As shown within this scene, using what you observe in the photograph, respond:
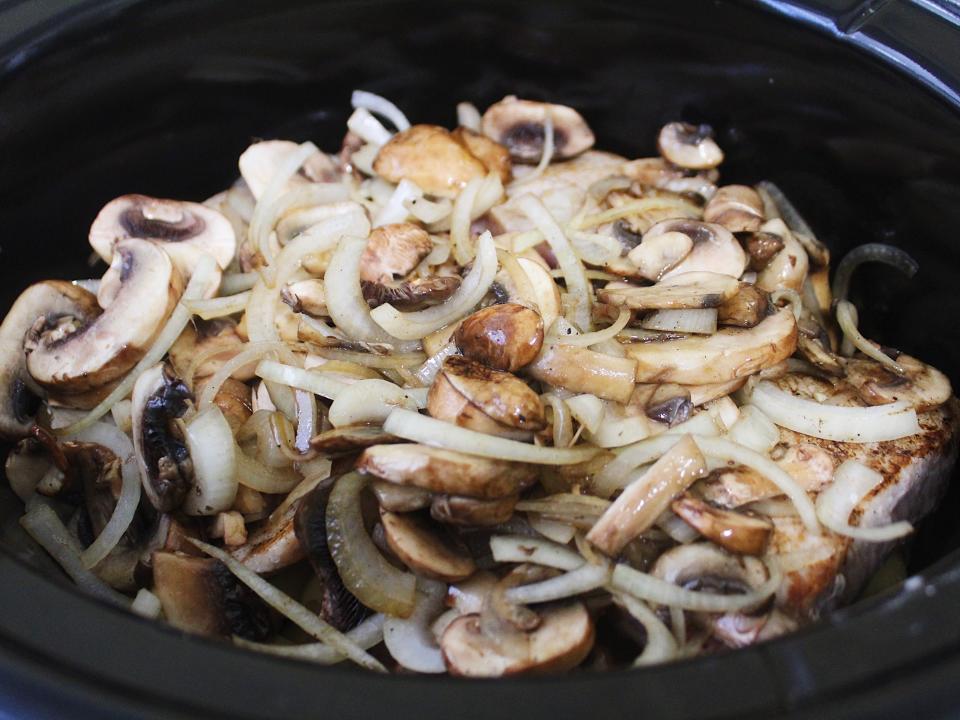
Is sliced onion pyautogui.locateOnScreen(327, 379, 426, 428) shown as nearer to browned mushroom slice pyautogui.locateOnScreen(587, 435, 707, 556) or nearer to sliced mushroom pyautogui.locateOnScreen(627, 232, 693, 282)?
browned mushroom slice pyautogui.locateOnScreen(587, 435, 707, 556)

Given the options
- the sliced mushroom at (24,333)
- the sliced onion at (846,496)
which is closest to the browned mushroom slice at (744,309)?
the sliced onion at (846,496)

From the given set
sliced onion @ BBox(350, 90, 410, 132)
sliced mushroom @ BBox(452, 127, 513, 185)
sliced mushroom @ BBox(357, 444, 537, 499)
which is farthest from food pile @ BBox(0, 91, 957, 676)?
sliced onion @ BBox(350, 90, 410, 132)

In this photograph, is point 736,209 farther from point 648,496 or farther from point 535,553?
point 535,553

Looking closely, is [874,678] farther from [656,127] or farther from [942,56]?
[656,127]

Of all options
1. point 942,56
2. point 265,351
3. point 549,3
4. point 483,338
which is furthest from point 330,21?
point 942,56

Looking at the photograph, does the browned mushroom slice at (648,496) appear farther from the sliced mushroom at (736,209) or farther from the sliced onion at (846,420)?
the sliced mushroom at (736,209)

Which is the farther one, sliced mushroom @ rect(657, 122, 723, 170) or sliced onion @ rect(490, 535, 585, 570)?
sliced mushroom @ rect(657, 122, 723, 170)

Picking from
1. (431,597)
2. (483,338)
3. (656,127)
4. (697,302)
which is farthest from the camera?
(656,127)
